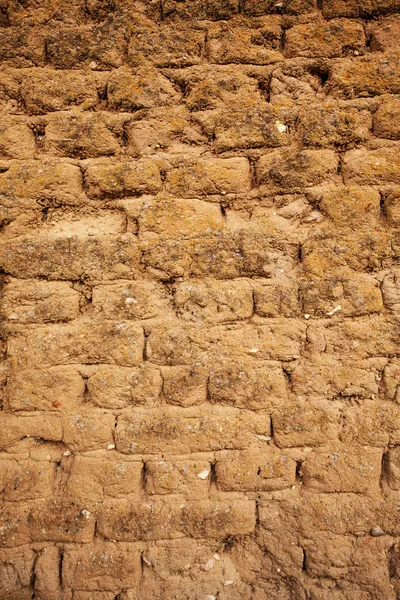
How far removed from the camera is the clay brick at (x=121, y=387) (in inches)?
54.7

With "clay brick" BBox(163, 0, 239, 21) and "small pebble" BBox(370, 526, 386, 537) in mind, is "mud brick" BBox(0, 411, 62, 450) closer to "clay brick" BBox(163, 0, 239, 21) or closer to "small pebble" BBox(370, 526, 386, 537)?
"small pebble" BBox(370, 526, 386, 537)

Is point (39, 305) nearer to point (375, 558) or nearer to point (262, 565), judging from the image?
point (262, 565)

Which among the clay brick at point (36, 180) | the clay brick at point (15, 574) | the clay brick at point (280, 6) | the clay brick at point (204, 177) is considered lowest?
the clay brick at point (15, 574)

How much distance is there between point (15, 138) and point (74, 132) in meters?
0.25

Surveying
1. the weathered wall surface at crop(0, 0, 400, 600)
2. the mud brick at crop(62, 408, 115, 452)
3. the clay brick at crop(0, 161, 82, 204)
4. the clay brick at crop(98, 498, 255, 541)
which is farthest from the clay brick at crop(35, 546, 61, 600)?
the clay brick at crop(0, 161, 82, 204)

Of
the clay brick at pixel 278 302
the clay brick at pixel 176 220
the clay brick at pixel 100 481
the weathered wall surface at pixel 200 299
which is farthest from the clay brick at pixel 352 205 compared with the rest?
the clay brick at pixel 100 481

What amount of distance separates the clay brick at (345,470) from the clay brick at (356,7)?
178 cm

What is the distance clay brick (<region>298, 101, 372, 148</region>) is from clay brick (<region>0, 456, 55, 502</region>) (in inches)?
67.2

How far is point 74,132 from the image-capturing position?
4.73 ft

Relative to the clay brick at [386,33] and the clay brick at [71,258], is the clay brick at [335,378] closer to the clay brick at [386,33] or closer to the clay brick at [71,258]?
the clay brick at [71,258]

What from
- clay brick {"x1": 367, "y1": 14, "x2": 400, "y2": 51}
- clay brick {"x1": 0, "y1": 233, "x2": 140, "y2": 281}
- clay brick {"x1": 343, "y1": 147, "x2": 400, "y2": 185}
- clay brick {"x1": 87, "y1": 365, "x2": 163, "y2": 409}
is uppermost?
clay brick {"x1": 367, "y1": 14, "x2": 400, "y2": 51}

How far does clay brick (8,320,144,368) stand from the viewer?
140 centimetres

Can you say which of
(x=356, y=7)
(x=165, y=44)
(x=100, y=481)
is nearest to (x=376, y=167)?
(x=356, y=7)

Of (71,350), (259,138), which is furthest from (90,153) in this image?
(71,350)
